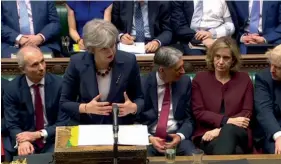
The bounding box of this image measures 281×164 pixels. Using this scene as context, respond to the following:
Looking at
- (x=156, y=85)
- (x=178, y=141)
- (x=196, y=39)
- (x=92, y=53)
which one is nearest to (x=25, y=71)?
(x=92, y=53)

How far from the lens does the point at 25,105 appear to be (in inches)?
122

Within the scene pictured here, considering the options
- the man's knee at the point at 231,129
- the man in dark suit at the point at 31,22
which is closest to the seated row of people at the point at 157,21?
the man in dark suit at the point at 31,22

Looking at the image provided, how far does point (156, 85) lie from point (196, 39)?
3.07 ft

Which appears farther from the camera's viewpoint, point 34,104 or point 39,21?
point 39,21

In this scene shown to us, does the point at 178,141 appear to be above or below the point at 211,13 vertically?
below

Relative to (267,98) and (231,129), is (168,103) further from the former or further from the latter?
(267,98)

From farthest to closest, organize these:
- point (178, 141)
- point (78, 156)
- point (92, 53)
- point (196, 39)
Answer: point (196, 39), point (178, 141), point (92, 53), point (78, 156)

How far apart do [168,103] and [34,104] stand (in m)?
0.75

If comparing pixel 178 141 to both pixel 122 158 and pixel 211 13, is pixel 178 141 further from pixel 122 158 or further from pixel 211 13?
pixel 211 13

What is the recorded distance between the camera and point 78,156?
219 cm

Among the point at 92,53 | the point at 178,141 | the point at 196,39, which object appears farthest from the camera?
the point at 196,39

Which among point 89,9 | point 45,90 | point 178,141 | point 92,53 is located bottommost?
point 178,141

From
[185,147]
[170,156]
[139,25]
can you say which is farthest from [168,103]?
[139,25]

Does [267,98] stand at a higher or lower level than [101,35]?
lower
